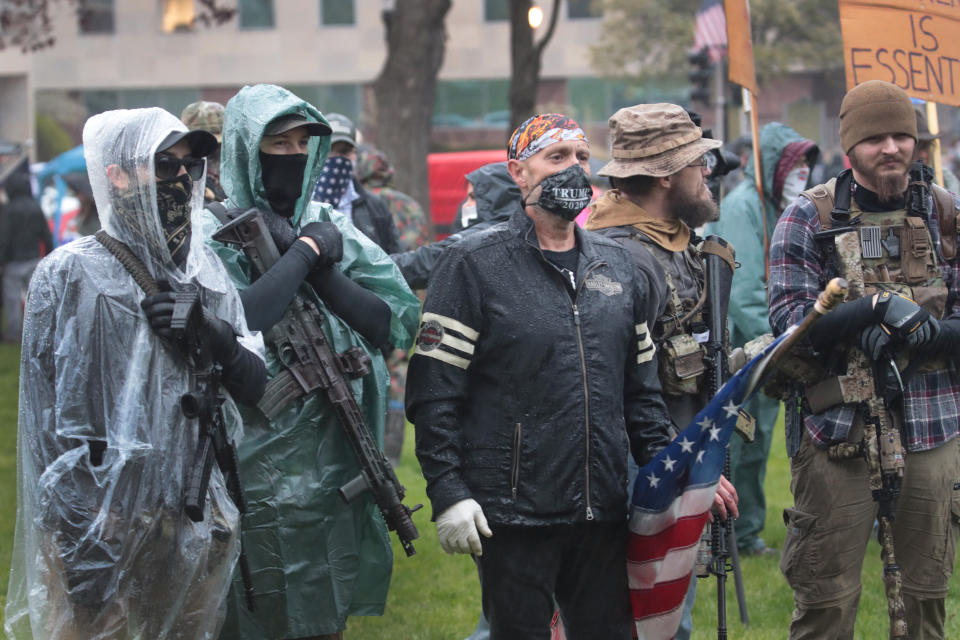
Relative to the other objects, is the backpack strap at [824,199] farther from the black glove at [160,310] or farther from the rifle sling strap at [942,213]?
the black glove at [160,310]

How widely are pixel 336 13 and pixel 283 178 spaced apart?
151 ft

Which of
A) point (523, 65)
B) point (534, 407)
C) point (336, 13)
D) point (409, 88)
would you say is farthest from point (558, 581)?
point (336, 13)

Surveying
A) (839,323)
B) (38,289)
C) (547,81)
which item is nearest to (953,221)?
(839,323)

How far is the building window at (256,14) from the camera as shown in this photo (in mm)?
48625

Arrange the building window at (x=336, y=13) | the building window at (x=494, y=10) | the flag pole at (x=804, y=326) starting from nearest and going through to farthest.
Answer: the flag pole at (x=804, y=326), the building window at (x=494, y=10), the building window at (x=336, y=13)

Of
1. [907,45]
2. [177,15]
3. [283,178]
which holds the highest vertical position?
[177,15]

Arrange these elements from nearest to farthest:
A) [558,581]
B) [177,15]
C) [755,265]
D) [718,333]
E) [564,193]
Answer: [564,193]
[558,581]
[718,333]
[755,265]
[177,15]

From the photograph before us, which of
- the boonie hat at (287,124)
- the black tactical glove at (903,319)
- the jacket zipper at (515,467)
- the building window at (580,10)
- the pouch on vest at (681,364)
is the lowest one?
the jacket zipper at (515,467)

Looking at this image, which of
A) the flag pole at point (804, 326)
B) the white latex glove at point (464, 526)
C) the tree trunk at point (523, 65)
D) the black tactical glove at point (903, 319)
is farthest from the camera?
the tree trunk at point (523, 65)

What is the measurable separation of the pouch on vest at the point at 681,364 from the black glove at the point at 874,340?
549mm

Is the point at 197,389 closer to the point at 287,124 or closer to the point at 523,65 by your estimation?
the point at 287,124

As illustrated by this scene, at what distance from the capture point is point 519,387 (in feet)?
12.1

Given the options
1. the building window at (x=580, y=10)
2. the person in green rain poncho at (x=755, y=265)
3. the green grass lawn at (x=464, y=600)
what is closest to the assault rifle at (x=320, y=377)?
the green grass lawn at (x=464, y=600)

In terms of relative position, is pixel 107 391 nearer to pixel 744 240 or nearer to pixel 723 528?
pixel 723 528
